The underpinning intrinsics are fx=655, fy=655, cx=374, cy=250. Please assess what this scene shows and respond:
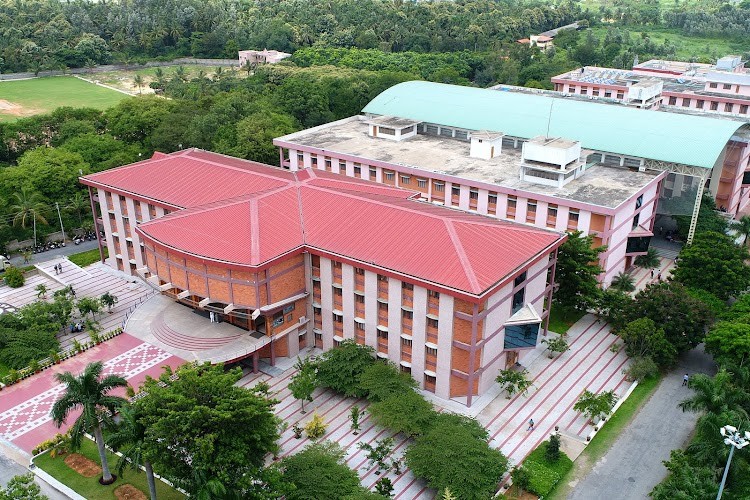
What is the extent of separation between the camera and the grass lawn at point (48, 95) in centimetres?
10794

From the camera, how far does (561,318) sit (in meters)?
49.7

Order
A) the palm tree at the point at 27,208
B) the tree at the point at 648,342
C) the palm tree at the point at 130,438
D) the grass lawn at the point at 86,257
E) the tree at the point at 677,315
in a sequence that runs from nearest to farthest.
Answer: the palm tree at the point at 130,438 → the tree at the point at 648,342 → the tree at the point at 677,315 → the grass lawn at the point at 86,257 → the palm tree at the point at 27,208

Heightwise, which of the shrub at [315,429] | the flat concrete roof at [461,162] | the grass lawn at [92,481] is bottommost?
the grass lawn at [92,481]

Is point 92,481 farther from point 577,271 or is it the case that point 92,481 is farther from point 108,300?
point 577,271

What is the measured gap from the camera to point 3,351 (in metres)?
42.9

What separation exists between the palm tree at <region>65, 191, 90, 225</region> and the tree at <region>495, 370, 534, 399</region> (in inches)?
1747

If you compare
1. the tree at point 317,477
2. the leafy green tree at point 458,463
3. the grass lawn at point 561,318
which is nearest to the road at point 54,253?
the tree at point 317,477

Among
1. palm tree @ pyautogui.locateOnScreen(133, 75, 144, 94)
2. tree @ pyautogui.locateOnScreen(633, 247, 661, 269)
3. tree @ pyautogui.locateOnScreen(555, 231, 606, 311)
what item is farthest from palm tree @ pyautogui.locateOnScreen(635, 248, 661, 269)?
palm tree @ pyautogui.locateOnScreen(133, 75, 144, 94)

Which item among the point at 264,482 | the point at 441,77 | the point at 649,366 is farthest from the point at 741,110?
the point at 264,482

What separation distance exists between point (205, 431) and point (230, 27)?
135535 millimetres

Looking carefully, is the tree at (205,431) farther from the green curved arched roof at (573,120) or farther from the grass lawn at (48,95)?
the grass lawn at (48,95)

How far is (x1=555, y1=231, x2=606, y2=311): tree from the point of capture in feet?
152

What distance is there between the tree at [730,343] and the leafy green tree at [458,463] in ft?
54.5

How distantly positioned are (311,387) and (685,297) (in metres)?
25.5
